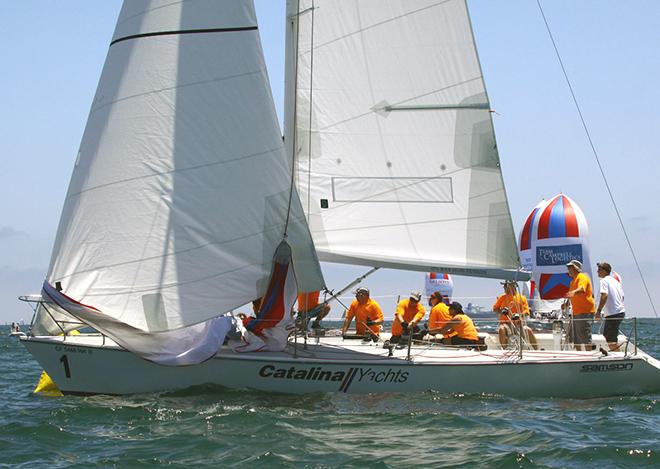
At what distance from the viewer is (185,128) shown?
11.1 metres

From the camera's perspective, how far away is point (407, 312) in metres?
13.2

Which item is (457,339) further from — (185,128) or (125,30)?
(125,30)

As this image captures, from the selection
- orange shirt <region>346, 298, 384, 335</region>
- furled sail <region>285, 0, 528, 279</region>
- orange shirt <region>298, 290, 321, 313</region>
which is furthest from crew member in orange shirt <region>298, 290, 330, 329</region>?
furled sail <region>285, 0, 528, 279</region>

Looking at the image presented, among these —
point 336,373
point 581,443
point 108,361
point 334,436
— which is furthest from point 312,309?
point 581,443

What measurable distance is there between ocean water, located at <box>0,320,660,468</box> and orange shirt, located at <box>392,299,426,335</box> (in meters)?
2.01

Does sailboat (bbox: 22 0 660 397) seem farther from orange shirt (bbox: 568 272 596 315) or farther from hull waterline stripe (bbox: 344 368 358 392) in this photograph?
orange shirt (bbox: 568 272 596 315)

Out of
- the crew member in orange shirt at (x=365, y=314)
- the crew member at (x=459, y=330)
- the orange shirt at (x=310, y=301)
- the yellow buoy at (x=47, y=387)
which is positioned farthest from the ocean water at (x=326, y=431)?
the crew member in orange shirt at (x=365, y=314)

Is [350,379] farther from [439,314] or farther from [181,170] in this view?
[181,170]

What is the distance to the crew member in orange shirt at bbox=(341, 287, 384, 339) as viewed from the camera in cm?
1334

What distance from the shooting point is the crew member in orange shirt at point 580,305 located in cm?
1229

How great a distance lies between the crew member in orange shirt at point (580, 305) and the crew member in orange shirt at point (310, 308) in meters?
3.35

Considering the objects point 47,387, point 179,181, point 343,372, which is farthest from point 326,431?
point 47,387

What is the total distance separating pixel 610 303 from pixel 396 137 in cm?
369

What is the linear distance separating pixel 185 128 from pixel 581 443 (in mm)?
5743
